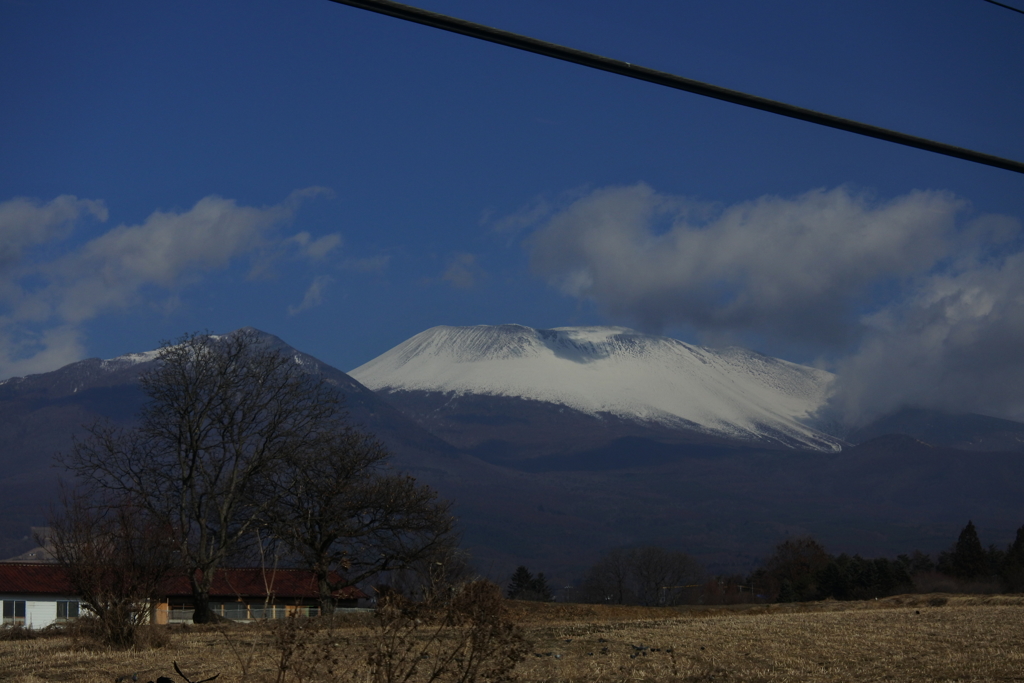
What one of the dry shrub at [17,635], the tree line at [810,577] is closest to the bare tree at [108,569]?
the dry shrub at [17,635]

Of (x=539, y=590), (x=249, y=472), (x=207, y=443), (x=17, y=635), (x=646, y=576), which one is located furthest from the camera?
(x=646, y=576)

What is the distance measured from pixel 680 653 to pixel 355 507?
21.3 metres

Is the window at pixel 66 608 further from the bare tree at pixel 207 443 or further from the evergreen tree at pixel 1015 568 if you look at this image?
the evergreen tree at pixel 1015 568

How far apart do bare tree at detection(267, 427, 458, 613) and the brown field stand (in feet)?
37.1

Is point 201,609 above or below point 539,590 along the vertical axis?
above

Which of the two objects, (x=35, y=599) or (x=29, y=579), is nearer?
(x=35, y=599)

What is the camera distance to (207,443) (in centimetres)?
3506

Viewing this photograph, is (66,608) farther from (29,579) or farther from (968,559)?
(968,559)

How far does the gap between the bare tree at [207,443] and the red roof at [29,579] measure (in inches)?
1213

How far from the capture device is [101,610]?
17.8 meters

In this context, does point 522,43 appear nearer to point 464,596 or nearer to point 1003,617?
point 464,596

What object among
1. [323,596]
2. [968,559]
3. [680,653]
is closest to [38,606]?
[680,653]

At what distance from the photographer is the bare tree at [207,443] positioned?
32125 mm

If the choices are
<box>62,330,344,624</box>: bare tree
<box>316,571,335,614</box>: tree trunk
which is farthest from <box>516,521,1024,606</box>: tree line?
<box>316,571,335,614</box>: tree trunk
